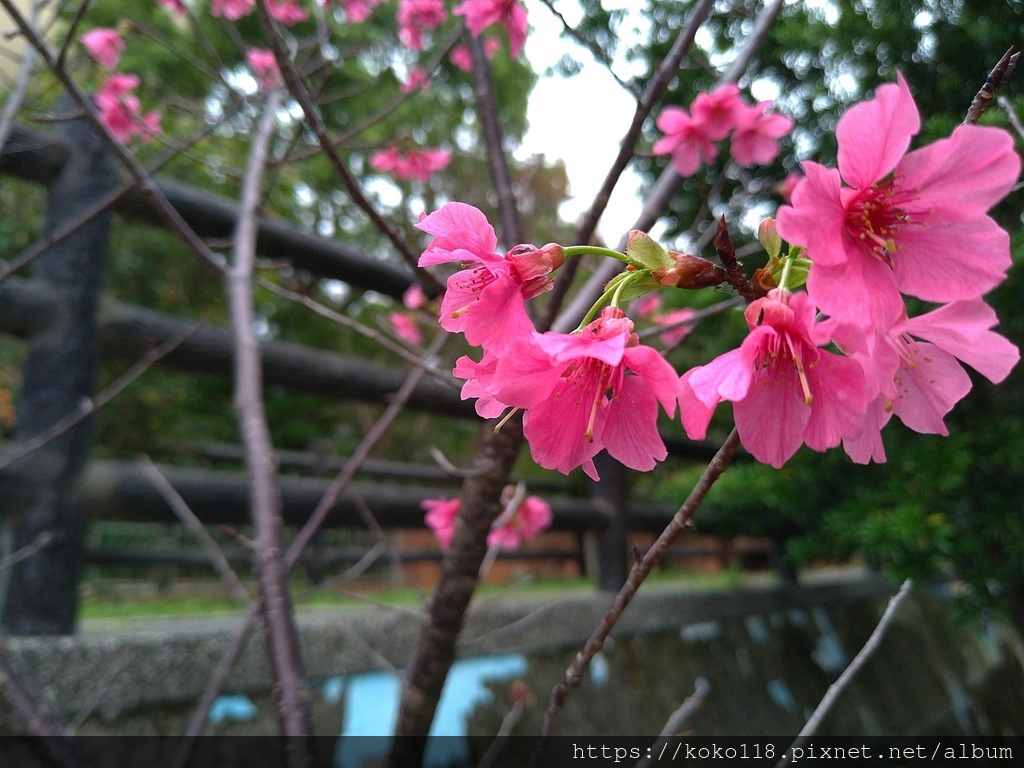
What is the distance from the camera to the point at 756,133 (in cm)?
130

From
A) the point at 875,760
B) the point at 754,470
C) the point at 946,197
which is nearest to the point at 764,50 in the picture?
the point at 754,470

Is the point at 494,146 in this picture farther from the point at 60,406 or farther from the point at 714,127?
the point at 60,406

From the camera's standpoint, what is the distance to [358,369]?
1.67 meters

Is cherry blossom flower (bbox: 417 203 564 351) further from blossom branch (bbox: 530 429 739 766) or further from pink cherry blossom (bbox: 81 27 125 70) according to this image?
pink cherry blossom (bbox: 81 27 125 70)

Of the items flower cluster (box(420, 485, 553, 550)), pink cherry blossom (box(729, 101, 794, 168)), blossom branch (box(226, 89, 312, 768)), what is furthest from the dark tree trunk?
pink cherry blossom (box(729, 101, 794, 168))

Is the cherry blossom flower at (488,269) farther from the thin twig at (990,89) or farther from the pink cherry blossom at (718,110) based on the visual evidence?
the pink cherry blossom at (718,110)

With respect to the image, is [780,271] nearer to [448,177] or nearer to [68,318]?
[68,318]

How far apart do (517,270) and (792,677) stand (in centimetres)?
225

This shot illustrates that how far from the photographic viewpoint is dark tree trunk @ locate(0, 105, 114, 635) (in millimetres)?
1121

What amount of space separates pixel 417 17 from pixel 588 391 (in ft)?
6.00

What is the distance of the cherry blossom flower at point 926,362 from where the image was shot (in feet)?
1.11

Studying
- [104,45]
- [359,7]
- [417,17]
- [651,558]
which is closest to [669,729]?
[651,558]

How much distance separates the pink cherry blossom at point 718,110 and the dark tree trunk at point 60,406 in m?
1.31

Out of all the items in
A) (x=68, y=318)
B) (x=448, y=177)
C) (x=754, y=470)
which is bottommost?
(x=754, y=470)
